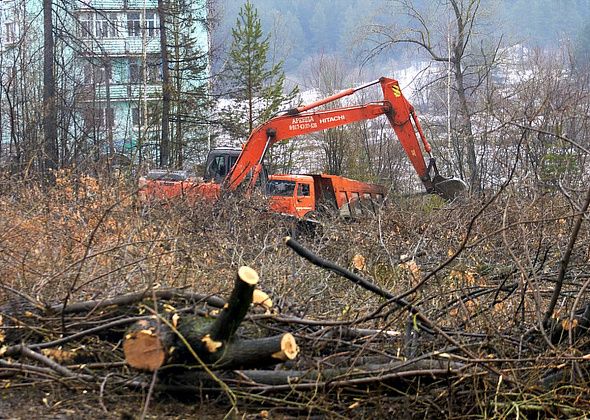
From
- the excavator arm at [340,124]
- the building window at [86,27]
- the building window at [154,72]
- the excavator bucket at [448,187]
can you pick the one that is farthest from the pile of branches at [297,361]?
the building window at [154,72]

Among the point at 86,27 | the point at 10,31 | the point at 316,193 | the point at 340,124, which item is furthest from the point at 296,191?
the point at 10,31

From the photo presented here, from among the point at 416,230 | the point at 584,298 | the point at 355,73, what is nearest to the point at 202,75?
the point at 355,73

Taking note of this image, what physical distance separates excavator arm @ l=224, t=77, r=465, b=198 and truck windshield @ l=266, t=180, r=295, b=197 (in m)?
1.08

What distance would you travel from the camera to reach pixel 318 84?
45.2 meters

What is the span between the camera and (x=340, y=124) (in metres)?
16.4

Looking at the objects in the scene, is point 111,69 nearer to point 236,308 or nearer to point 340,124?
point 340,124

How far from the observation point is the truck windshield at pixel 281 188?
661 inches

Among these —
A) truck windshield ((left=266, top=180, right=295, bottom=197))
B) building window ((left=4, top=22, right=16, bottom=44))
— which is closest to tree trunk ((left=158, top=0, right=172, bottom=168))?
building window ((left=4, top=22, right=16, bottom=44))

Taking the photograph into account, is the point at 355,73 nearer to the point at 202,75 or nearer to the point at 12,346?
the point at 202,75

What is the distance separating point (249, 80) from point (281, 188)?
705 inches

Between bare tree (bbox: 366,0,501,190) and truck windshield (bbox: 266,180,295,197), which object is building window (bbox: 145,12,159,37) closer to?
bare tree (bbox: 366,0,501,190)

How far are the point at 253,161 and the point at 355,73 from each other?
33.2m

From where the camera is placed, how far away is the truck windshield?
55.1ft

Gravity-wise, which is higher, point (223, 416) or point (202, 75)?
point (202, 75)
